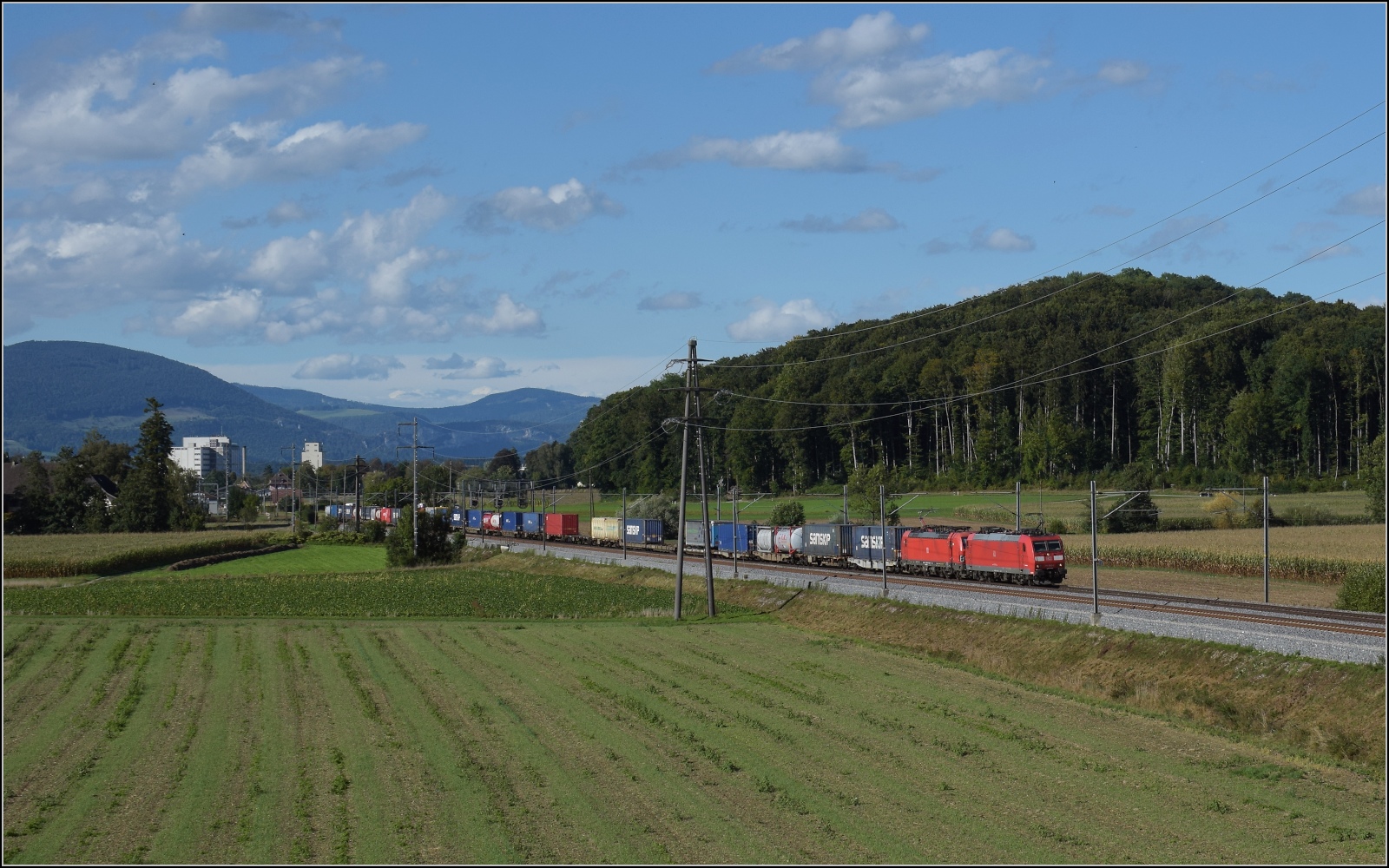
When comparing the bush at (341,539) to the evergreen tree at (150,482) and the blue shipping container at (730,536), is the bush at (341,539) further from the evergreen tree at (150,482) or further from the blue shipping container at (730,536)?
the evergreen tree at (150,482)

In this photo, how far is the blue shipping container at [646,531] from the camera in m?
104

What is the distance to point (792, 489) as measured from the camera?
148625 millimetres

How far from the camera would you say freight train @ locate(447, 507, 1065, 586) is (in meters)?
56.6

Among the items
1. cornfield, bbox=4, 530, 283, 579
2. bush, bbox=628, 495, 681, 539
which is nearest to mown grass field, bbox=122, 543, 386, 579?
bush, bbox=628, 495, 681, 539

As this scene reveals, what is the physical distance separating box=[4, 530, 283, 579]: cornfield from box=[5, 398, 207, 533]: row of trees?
0.37 ft

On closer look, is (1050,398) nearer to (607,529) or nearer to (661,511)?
(661,511)

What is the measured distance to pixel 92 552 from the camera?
10.2 m

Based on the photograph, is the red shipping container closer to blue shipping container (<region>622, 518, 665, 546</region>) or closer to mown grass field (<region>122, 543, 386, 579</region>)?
blue shipping container (<region>622, 518, 665, 546</region>)

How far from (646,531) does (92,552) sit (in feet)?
309

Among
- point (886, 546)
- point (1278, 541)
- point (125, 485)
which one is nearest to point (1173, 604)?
point (1278, 541)

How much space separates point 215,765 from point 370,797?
14.5 feet

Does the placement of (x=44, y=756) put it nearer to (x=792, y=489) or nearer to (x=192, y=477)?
(x=192, y=477)

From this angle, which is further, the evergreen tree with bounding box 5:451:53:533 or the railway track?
the railway track

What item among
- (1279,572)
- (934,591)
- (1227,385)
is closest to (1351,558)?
(1279,572)
